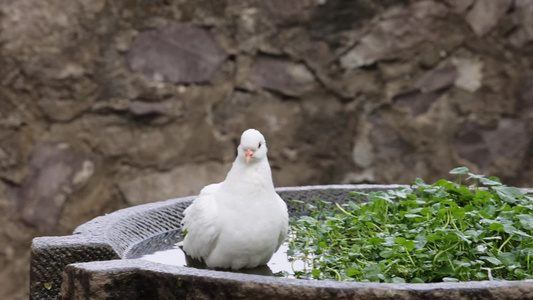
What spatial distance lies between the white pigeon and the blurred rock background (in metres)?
1.48

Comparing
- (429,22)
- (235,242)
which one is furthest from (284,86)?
(235,242)

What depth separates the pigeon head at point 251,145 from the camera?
5.90ft

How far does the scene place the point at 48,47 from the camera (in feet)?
10.3

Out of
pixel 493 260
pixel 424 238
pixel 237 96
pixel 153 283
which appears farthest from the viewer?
pixel 237 96

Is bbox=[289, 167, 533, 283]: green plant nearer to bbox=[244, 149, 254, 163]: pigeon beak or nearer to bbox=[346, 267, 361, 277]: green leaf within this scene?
bbox=[346, 267, 361, 277]: green leaf

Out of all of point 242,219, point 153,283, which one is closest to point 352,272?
point 242,219

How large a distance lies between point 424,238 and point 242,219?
0.35 meters

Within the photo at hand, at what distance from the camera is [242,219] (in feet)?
5.77

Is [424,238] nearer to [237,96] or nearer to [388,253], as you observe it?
[388,253]

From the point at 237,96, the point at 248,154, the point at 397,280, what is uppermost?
the point at 237,96

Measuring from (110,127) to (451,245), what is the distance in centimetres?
184

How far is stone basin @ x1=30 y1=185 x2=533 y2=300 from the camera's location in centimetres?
136

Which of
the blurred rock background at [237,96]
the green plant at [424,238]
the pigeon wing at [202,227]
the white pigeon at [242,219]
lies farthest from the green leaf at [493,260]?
the blurred rock background at [237,96]

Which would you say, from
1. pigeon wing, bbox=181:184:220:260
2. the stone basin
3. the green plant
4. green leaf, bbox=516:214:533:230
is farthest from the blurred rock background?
green leaf, bbox=516:214:533:230
